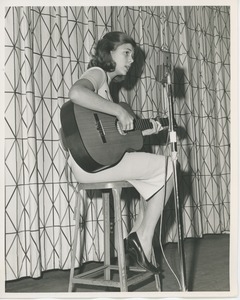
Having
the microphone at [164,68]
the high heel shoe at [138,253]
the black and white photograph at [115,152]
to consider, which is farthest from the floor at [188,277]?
the microphone at [164,68]

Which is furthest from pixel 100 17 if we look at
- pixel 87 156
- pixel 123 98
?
pixel 87 156

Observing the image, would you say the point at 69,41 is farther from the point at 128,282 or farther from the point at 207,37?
the point at 128,282

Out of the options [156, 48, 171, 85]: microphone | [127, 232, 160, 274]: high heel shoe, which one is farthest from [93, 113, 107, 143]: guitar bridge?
[127, 232, 160, 274]: high heel shoe

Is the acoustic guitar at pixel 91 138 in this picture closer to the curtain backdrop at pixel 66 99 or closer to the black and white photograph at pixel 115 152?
the black and white photograph at pixel 115 152

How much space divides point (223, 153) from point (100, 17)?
1303 mm

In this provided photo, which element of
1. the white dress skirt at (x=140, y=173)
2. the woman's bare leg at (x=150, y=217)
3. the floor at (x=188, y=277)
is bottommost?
the floor at (x=188, y=277)

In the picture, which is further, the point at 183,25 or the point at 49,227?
the point at 183,25

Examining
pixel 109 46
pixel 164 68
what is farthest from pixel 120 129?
pixel 109 46

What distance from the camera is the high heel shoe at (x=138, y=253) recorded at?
137cm

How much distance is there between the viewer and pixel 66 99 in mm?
1998

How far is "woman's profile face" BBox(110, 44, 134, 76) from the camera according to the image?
64.1 inches

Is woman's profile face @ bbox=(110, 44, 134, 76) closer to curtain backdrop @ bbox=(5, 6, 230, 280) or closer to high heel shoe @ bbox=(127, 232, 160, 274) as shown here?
curtain backdrop @ bbox=(5, 6, 230, 280)

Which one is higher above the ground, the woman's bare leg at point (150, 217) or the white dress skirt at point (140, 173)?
the white dress skirt at point (140, 173)

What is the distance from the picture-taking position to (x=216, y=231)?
8.70 ft
